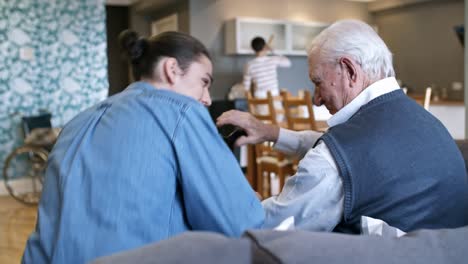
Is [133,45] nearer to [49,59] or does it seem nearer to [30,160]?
[30,160]

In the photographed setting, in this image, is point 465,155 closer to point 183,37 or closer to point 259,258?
point 183,37

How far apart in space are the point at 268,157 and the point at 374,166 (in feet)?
11.4

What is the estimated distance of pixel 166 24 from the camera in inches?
359

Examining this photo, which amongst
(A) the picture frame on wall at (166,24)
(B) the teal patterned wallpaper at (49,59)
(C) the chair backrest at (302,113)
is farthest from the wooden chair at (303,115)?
(A) the picture frame on wall at (166,24)

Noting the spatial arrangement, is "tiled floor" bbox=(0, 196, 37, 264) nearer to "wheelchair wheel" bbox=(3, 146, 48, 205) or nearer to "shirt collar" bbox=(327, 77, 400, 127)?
"wheelchair wheel" bbox=(3, 146, 48, 205)

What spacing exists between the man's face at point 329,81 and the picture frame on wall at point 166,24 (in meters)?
7.33

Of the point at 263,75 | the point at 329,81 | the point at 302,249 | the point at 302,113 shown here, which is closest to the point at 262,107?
the point at 302,113

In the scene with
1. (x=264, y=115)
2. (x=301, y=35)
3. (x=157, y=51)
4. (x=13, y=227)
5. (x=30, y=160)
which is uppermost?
(x=301, y=35)

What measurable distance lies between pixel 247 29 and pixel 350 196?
739 cm

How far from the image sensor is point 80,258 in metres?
1.04

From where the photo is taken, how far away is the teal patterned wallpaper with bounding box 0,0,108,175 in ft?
20.2

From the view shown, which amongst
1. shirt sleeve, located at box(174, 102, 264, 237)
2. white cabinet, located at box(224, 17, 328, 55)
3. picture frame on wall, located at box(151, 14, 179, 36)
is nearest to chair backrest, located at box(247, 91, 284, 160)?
shirt sleeve, located at box(174, 102, 264, 237)

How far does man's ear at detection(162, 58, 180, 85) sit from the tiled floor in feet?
8.47

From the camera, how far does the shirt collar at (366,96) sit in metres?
1.39
